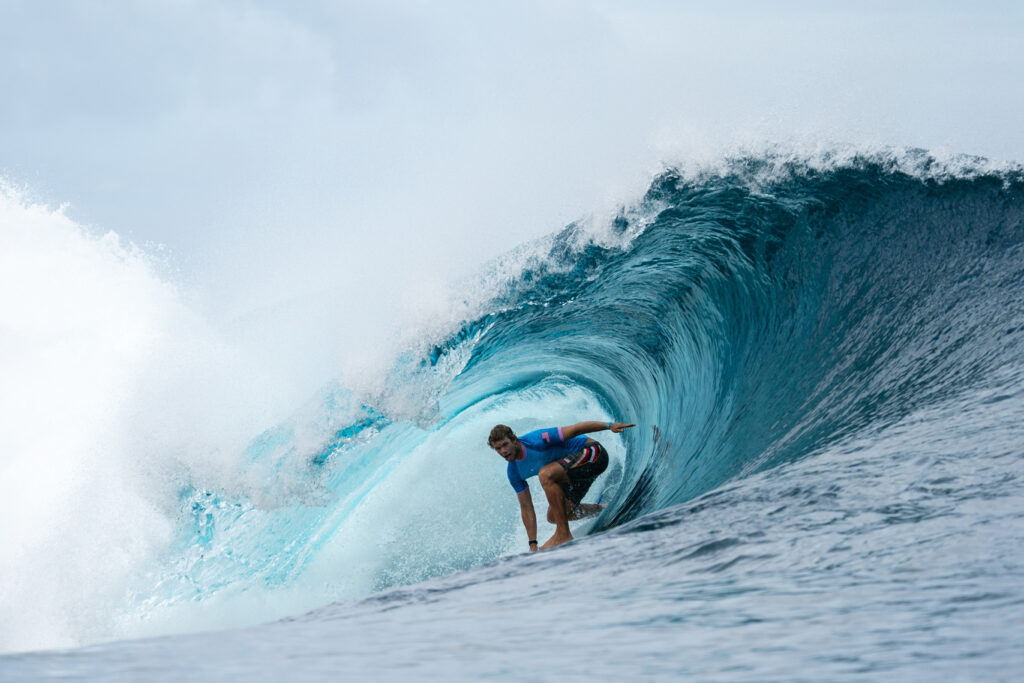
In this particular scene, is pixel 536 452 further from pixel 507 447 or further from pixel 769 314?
pixel 769 314

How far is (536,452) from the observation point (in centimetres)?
493

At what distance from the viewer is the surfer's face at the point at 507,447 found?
455 centimetres

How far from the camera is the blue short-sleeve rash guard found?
483 cm

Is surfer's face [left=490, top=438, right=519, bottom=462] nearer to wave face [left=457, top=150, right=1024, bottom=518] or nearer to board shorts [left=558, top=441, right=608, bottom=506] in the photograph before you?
board shorts [left=558, top=441, right=608, bottom=506]

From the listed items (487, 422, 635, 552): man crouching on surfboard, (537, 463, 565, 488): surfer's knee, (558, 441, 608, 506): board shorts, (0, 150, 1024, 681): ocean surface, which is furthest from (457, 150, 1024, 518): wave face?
(537, 463, 565, 488): surfer's knee

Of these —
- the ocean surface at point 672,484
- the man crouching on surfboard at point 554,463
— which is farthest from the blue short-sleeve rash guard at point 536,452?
the ocean surface at point 672,484

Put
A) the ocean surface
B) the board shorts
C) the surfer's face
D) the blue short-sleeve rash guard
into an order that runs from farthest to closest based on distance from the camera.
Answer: the board shorts → the blue short-sleeve rash guard → the surfer's face → the ocean surface

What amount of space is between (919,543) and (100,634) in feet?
19.9

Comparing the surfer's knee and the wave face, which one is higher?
the wave face

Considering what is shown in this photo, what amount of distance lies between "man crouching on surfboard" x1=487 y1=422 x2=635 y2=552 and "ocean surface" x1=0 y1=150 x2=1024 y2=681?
504 millimetres

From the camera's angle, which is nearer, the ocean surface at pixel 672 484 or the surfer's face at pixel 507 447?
the ocean surface at pixel 672 484

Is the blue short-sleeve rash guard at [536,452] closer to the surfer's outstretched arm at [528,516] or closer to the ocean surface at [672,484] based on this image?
the surfer's outstretched arm at [528,516]

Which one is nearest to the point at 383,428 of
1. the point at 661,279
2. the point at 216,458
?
the point at 216,458

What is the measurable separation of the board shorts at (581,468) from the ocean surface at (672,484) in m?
0.43
